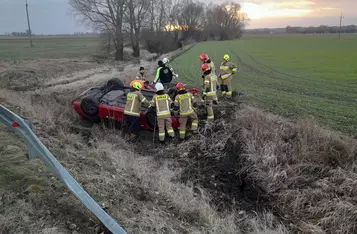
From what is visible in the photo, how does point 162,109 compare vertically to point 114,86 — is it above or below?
below

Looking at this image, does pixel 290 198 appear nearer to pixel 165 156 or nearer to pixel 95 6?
pixel 165 156

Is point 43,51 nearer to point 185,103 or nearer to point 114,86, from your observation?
point 114,86

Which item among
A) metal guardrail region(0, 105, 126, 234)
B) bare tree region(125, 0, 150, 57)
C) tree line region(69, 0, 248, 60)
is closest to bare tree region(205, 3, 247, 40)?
tree line region(69, 0, 248, 60)

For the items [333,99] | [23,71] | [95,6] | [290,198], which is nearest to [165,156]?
[290,198]

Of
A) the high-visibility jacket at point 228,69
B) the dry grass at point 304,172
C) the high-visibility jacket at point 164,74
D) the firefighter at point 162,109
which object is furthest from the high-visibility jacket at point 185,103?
the high-visibility jacket at point 228,69

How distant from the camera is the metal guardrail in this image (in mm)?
2615

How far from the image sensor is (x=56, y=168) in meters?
2.93

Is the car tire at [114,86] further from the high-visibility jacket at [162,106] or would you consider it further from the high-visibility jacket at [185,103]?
the high-visibility jacket at [185,103]

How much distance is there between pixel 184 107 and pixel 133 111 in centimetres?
Answer: 123

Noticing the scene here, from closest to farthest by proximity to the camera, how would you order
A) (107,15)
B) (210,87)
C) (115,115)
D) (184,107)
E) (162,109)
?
(162,109), (184,107), (115,115), (210,87), (107,15)

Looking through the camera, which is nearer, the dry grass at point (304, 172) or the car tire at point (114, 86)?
the dry grass at point (304, 172)

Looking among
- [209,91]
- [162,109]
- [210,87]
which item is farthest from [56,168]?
[210,87]

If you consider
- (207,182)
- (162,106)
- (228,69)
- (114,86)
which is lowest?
(207,182)

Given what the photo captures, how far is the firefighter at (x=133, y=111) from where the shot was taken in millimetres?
7145
